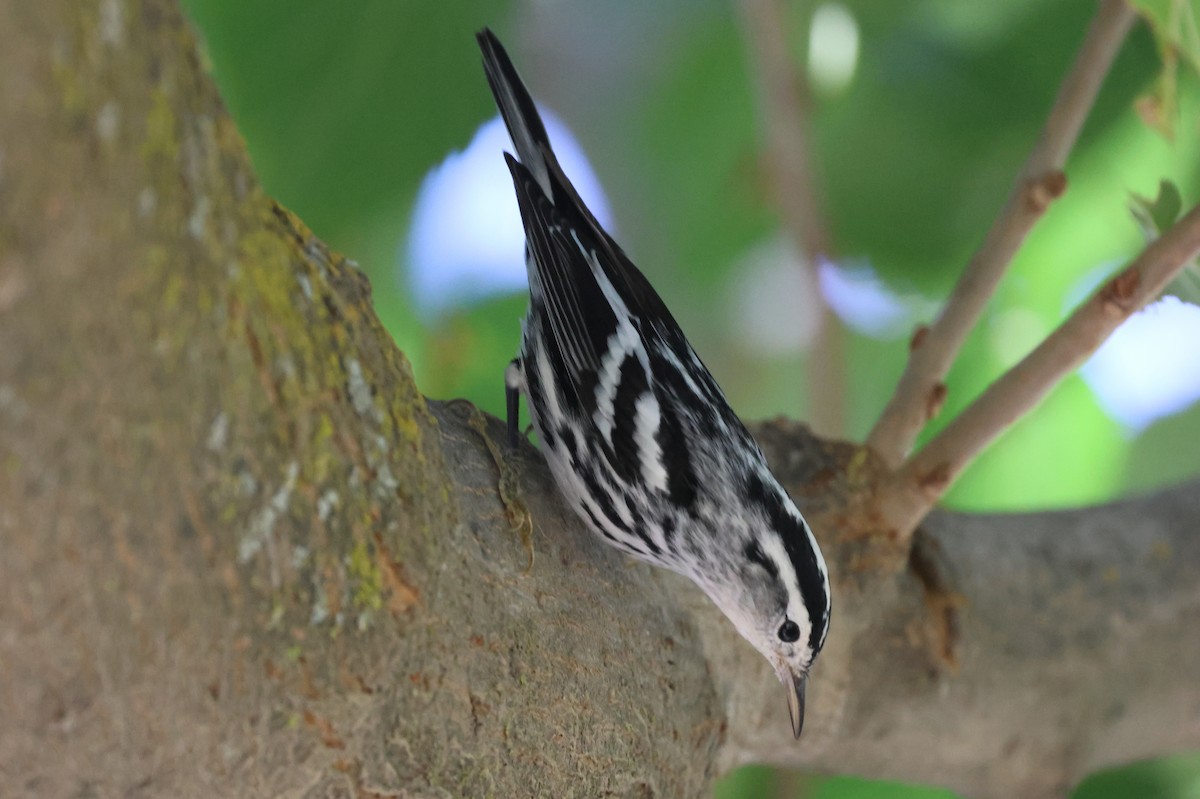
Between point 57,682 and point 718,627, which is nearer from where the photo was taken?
point 57,682

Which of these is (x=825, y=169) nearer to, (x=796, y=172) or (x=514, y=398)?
(x=796, y=172)

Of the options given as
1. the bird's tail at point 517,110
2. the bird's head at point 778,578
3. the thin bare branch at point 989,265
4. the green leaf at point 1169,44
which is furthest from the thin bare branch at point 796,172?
the bird's head at point 778,578

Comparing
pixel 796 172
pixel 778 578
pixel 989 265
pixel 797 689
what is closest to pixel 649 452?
pixel 778 578

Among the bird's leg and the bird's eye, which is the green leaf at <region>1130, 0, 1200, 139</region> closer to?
the bird's eye

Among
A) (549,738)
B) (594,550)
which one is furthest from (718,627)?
(549,738)

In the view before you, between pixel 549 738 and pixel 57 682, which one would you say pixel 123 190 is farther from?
pixel 549 738

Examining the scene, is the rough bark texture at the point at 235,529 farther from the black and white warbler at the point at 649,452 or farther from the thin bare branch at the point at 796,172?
the thin bare branch at the point at 796,172
